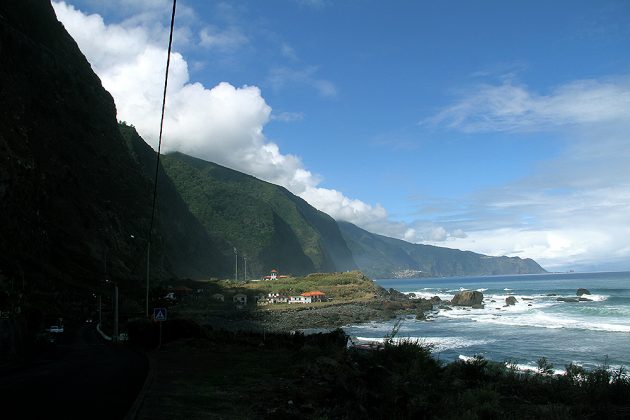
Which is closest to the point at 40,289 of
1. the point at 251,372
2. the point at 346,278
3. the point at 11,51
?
the point at 11,51

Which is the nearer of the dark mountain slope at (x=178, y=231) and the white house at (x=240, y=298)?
the white house at (x=240, y=298)

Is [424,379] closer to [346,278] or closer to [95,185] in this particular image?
[95,185]

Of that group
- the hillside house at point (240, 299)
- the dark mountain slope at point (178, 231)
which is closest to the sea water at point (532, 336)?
the hillside house at point (240, 299)

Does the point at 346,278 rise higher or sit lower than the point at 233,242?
lower

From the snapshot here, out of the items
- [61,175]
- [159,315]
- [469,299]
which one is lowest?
[469,299]

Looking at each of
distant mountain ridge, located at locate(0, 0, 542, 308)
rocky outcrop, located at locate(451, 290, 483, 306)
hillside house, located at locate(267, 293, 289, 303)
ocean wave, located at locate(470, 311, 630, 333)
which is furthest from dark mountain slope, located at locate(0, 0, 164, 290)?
rocky outcrop, located at locate(451, 290, 483, 306)

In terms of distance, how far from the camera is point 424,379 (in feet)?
35.9

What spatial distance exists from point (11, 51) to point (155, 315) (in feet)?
200

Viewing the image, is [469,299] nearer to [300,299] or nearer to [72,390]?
[300,299]

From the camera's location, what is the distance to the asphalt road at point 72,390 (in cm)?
873

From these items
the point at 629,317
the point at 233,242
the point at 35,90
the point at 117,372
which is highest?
the point at 35,90

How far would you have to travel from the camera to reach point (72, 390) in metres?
11.2

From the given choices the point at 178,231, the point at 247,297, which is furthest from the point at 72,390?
the point at 178,231

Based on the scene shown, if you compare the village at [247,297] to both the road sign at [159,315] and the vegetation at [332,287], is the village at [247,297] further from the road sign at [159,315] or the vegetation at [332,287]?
the road sign at [159,315]
